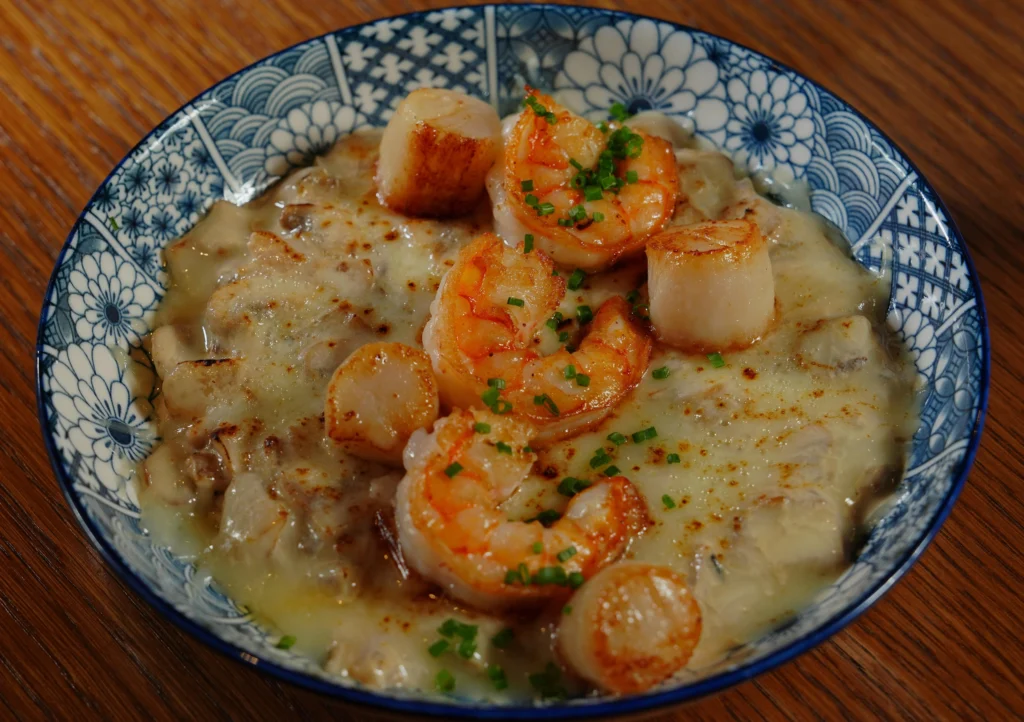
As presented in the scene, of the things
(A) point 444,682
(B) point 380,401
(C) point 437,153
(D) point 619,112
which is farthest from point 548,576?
(D) point 619,112

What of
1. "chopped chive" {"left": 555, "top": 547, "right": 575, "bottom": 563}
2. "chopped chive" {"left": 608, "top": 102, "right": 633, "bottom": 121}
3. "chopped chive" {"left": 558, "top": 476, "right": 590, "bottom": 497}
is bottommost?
"chopped chive" {"left": 558, "top": 476, "right": 590, "bottom": 497}

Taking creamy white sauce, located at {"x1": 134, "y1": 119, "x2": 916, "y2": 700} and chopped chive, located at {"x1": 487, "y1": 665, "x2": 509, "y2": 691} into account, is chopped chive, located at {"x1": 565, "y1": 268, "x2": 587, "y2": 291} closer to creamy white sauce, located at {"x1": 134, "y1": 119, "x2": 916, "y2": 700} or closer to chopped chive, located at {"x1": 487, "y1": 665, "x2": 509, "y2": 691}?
creamy white sauce, located at {"x1": 134, "y1": 119, "x2": 916, "y2": 700}

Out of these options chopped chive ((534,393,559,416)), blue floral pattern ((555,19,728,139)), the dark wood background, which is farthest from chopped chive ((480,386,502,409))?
blue floral pattern ((555,19,728,139))

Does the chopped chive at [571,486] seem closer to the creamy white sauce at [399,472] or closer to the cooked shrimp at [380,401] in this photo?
the creamy white sauce at [399,472]

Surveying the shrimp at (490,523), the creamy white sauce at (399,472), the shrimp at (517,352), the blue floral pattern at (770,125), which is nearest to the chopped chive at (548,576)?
the shrimp at (490,523)

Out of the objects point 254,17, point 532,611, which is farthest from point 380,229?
point 254,17

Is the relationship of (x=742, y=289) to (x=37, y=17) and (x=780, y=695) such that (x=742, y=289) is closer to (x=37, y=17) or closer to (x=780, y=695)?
(x=780, y=695)

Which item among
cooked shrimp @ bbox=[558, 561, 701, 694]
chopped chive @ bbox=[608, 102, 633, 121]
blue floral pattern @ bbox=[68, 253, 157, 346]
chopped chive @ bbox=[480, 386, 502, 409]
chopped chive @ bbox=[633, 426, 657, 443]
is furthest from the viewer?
chopped chive @ bbox=[608, 102, 633, 121]
